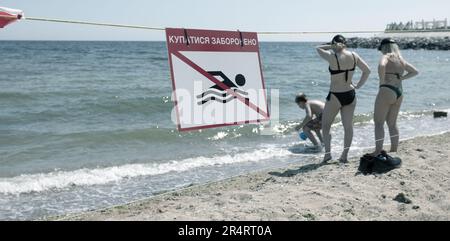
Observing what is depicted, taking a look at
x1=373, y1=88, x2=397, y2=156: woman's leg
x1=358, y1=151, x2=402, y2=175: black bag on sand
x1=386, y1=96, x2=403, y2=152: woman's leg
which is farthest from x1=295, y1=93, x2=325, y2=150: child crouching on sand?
x1=358, y1=151, x2=402, y2=175: black bag on sand

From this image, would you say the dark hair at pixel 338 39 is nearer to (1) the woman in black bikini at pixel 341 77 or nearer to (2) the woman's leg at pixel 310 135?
(1) the woman in black bikini at pixel 341 77

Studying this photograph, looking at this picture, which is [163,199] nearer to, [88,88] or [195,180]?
[195,180]

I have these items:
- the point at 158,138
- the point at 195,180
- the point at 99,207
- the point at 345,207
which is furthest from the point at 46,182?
the point at 345,207

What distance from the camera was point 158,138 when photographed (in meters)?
11.0

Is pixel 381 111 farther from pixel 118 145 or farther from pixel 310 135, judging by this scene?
pixel 118 145

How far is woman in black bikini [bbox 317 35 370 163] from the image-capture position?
6293mm

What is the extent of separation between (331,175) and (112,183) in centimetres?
333

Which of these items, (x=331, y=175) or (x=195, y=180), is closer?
(x=331, y=175)

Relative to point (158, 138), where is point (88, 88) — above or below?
above

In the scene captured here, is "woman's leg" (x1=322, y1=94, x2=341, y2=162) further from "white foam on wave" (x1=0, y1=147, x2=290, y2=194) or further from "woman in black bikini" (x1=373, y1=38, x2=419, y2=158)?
"white foam on wave" (x1=0, y1=147, x2=290, y2=194)

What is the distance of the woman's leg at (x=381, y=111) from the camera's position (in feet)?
21.4

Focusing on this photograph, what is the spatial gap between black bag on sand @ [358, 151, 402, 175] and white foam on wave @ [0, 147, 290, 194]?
281 centimetres

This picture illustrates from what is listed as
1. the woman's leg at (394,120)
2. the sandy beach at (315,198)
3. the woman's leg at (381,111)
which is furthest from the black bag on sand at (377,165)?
the woman's leg at (394,120)

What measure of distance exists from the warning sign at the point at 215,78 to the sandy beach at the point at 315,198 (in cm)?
90
